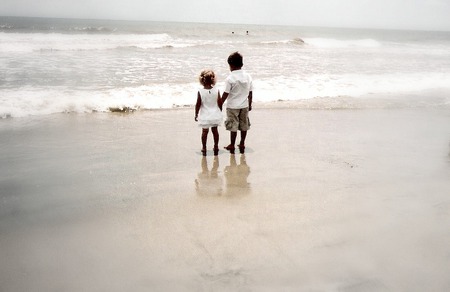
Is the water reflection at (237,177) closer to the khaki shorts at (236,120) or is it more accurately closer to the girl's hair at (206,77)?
the khaki shorts at (236,120)

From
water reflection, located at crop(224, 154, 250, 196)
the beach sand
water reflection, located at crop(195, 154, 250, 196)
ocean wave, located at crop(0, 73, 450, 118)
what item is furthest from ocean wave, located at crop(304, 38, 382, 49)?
water reflection, located at crop(195, 154, 250, 196)

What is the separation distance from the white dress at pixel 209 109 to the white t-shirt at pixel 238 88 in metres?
0.22

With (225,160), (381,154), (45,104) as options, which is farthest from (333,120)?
(45,104)

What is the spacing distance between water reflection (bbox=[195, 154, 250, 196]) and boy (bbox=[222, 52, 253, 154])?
585 mm

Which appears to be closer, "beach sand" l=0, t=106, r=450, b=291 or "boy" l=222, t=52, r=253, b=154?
"beach sand" l=0, t=106, r=450, b=291

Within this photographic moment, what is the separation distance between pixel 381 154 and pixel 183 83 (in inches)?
282

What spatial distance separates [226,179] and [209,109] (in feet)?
4.69

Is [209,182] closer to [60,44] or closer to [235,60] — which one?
[235,60]

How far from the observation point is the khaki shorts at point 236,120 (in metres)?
5.79

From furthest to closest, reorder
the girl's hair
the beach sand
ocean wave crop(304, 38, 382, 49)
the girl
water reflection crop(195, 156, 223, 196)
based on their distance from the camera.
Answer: ocean wave crop(304, 38, 382, 49) → the girl → the girl's hair → water reflection crop(195, 156, 223, 196) → the beach sand

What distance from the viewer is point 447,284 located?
2643 mm

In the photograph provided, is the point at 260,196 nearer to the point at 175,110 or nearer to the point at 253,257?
the point at 253,257

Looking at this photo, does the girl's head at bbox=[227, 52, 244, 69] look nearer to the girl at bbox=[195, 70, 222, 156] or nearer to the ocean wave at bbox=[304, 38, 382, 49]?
the girl at bbox=[195, 70, 222, 156]

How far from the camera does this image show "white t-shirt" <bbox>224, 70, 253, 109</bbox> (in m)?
5.62
